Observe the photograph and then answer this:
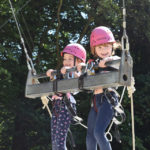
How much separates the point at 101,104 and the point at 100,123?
0.59 feet

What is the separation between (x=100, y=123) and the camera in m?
2.92

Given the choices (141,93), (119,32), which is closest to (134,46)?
(119,32)

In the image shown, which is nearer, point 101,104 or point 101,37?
point 101,104

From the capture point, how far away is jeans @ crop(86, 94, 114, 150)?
2885 millimetres

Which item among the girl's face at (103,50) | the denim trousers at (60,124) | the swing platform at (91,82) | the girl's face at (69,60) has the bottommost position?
the denim trousers at (60,124)

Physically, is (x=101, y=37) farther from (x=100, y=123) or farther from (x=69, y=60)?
(x=100, y=123)

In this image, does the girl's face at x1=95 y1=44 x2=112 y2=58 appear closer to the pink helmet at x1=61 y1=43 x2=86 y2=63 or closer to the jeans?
the pink helmet at x1=61 y1=43 x2=86 y2=63

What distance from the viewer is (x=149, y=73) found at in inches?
368

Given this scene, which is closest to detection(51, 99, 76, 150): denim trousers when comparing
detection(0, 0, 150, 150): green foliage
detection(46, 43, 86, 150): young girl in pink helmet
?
detection(46, 43, 86, 150): young girl in pink helmet

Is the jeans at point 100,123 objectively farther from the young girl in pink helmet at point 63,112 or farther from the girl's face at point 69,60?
the girl's face at point 69,60

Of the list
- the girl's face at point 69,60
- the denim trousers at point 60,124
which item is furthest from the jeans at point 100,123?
the girl's face at point 69,60

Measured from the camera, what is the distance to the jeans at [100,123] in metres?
2.88

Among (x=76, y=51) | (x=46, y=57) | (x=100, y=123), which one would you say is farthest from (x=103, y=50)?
(x=46, y=57)

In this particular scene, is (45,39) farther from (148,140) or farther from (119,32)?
(148,140)
